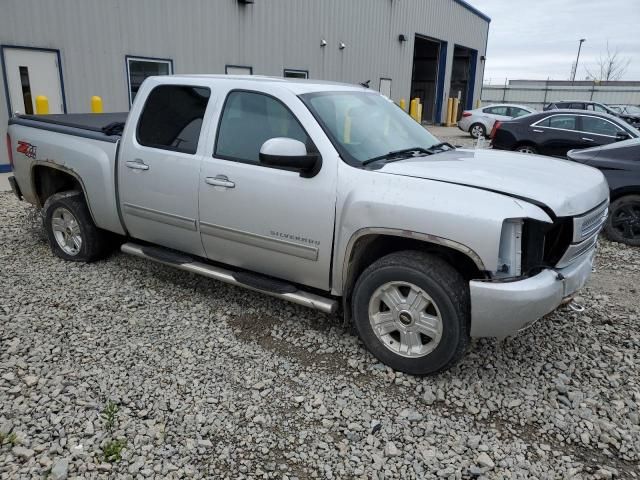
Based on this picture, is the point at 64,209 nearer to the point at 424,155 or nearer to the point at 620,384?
the point at 424,155

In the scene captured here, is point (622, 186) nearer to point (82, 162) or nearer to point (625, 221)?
point (625, 221)

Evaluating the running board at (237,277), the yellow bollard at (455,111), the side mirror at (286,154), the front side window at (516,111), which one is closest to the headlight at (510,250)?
the running board at (237,277)

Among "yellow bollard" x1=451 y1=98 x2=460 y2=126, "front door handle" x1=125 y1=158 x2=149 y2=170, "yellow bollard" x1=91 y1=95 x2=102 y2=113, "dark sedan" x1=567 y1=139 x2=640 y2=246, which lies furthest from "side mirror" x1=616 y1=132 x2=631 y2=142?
"yellow bollard" x1=451 y1=98 x2=460 y2=126

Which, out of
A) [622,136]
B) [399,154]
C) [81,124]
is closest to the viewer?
[399,154]

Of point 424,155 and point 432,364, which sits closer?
point 432,364

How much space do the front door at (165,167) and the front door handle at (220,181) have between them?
0.14m

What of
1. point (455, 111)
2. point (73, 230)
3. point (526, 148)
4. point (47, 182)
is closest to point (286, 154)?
point (73, 230)

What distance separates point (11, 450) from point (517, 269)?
2.92 metres

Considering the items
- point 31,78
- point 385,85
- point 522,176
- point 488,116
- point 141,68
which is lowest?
point 488,116

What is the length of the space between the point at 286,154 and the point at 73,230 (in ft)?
10.1

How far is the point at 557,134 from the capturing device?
Answer: 36.7 feet

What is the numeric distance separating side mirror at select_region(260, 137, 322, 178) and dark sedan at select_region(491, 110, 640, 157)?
9.38 metres

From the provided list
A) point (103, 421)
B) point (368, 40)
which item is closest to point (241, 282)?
point (103, 421)

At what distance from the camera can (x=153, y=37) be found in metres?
11.6
